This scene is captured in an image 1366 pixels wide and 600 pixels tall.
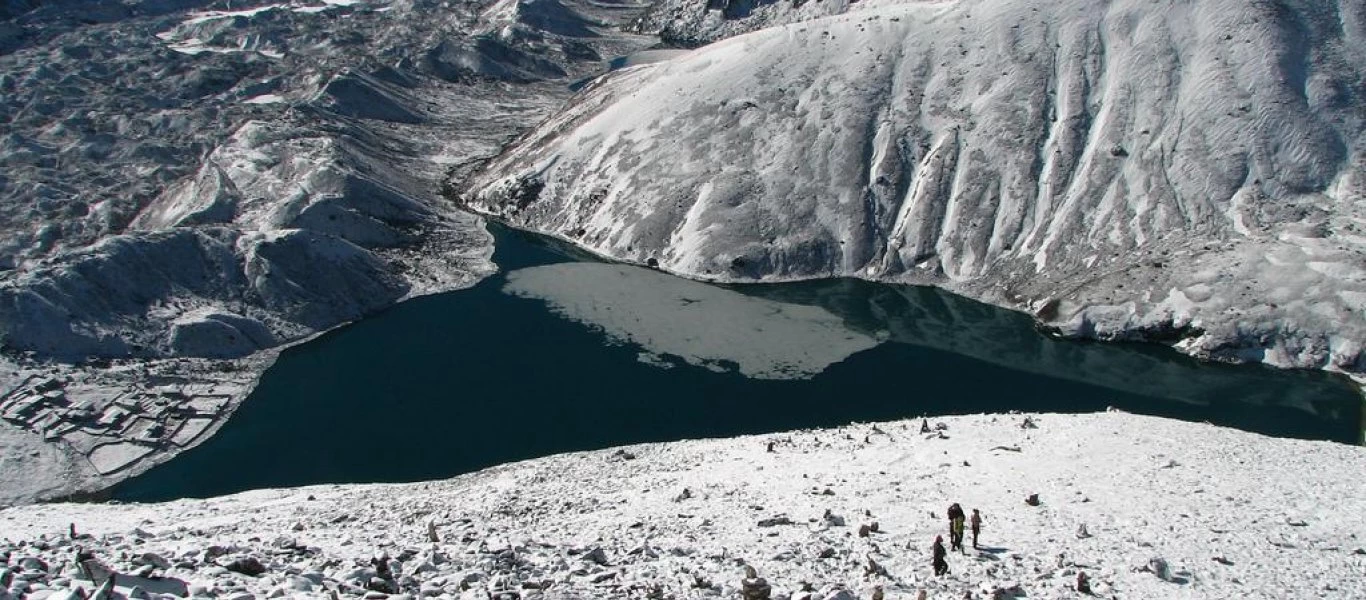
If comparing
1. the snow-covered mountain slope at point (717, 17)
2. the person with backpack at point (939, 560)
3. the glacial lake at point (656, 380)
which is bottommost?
the glacial lake at point (656, 380)

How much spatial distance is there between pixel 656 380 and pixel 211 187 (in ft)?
156

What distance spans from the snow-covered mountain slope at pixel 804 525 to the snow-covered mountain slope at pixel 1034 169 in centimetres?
2324

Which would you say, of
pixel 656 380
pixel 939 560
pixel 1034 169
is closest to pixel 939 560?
pixel 939 560

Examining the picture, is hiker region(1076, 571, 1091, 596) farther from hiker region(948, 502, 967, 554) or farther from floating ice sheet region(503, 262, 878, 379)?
floating ice sheet region(503, 262, 878, 379)

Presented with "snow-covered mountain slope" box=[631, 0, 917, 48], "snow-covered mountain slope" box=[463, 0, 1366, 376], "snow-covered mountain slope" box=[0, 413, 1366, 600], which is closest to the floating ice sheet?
"snow-covered mountain slope" box=[463, 0, 1366, 376]

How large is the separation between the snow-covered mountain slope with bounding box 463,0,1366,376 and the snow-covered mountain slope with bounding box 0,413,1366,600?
76.2 feet

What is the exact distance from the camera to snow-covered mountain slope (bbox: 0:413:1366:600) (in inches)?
1030

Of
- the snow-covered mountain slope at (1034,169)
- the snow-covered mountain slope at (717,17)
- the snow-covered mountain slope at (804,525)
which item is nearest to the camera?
A: the snow-covered mountain slope at (804,525)

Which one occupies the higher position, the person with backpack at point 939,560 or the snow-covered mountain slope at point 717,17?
the snow-covered mountain slope at point 717,17

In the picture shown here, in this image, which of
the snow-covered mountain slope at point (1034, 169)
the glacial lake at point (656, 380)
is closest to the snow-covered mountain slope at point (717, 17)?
the snow-covered mountain slope at point (1034, 169)

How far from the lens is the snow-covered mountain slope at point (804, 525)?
26.2 m

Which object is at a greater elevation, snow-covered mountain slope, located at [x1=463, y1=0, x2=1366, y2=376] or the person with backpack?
snow-covered mountain slope, located at [x1=463, y1=0, x2=1366, y2=376]

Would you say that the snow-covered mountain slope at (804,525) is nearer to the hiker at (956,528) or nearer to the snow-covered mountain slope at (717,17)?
the hiker at (956,528)

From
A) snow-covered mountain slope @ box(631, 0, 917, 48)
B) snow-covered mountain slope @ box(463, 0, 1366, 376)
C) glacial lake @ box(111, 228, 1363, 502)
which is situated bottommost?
glacial lake @ box(111, 228, 1363, 502)
